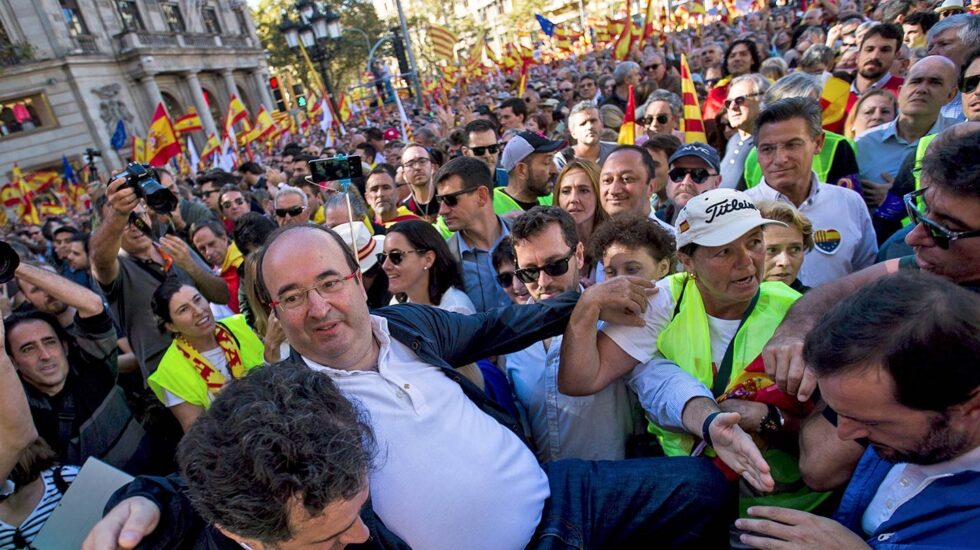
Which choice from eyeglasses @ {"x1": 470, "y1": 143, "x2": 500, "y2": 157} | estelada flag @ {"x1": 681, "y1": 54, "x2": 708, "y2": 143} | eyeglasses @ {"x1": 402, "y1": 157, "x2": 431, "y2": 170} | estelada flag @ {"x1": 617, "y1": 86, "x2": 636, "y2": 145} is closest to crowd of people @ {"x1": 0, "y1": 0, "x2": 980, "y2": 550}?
estelada flag @ {"x1": 681, "y1": 54, "x2": 708, "y2": 143}

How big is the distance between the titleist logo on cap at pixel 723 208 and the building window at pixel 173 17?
39764 millimetres

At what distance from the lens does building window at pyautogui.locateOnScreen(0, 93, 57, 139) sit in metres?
24.6

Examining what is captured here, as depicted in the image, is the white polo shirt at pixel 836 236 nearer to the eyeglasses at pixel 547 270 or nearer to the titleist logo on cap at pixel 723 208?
the titleist logo on cap at pixel 723 208

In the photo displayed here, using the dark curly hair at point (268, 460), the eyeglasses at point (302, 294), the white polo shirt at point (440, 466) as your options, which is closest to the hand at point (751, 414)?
the white polo shirt at point (440, 466)

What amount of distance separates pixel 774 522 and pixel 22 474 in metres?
2.80

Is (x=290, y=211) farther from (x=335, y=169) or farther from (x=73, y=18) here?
(x=73, y=18)

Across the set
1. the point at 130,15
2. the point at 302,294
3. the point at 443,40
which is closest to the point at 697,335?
the point at 302,294

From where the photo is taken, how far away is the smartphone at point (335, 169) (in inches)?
113

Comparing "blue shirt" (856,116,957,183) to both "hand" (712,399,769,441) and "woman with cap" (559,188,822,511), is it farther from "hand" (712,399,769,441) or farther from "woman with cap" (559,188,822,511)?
"hand" (712,399,769,441)

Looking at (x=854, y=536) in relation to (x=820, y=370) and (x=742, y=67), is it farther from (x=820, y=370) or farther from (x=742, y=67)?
(x=742, y=67)

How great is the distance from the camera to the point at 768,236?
98.7 inches

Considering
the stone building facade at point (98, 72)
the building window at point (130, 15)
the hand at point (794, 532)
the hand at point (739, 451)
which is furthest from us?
the building window at point (130, 15)

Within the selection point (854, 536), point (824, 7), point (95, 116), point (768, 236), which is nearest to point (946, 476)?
point (854, 536)

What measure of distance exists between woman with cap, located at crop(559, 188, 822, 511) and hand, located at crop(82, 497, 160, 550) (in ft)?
4.42
